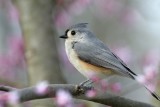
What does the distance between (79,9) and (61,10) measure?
0.15 metres

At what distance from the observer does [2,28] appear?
5.76m

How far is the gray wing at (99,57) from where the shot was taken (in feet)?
9.38

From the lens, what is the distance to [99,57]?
2908mm

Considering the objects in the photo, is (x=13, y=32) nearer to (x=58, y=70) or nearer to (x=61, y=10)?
(x=61, y=10)

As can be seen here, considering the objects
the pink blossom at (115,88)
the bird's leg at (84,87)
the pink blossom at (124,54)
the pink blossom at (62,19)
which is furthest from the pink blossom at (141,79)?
the pink blossom at (62,19)

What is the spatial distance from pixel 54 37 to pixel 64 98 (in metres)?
1.41

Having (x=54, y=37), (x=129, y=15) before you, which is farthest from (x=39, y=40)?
(x=129, y=15)

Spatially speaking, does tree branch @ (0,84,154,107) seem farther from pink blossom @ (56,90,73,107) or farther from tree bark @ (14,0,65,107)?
tree bark @ (14,0,65,107)

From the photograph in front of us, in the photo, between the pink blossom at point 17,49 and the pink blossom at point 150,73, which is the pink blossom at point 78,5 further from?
the pink blossom at point 150,73

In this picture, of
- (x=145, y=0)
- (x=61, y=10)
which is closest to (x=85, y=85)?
(x=61, y=10)

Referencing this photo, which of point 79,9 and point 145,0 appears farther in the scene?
point 145,0

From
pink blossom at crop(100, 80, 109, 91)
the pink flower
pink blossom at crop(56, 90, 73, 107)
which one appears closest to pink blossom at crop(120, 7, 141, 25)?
pink blossom at crop(100, 80, 109, 91)

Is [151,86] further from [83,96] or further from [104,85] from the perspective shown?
[83,96]

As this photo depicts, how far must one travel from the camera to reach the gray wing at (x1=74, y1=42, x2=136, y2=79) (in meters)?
2.86
